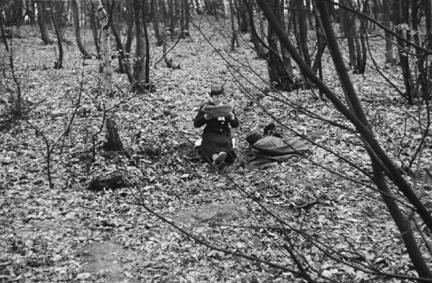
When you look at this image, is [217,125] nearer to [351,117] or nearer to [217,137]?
[217,137]

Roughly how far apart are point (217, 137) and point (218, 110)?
461 millimetres

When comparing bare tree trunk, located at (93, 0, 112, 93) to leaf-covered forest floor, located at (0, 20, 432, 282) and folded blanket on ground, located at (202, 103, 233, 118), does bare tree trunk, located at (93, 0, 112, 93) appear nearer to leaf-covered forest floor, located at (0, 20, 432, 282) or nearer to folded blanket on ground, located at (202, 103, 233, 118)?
leaf-covered forest floor, located at (0, 20, 432, 282)

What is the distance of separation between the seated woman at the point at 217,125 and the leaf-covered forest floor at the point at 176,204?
29 cm

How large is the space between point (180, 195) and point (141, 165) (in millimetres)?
1212

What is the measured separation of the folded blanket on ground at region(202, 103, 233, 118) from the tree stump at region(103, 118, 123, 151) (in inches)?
67.7

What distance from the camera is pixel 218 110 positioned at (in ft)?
23.6

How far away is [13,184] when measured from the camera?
6.73 metres

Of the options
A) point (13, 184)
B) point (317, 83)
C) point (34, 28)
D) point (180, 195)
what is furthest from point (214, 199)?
point (34, 28)

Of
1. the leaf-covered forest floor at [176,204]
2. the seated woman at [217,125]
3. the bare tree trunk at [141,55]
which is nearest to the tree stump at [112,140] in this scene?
the leaf-covered forest floor at [176,204]

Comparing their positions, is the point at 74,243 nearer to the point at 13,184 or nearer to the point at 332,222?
the point at 13,184

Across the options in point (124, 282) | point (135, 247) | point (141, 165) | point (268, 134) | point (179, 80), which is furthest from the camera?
point (179, 80)

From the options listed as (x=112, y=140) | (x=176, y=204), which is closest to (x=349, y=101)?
(x=176, y=204)

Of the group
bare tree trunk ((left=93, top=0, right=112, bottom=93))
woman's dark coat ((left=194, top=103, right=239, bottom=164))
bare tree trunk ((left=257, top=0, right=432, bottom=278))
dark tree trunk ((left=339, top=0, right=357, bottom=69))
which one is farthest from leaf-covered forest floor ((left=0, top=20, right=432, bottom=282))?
bare tree trunk ((left=93, top=0, right=112, bottom=93))

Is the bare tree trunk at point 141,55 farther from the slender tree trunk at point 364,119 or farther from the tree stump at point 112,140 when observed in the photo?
the slender tree trunk at point 364,119
